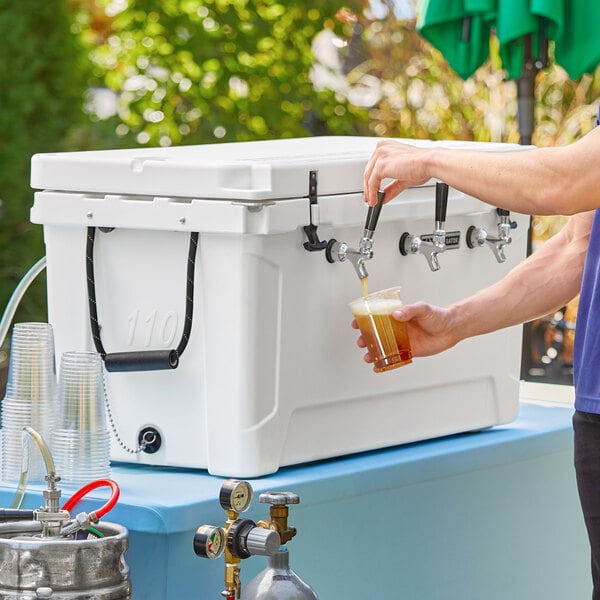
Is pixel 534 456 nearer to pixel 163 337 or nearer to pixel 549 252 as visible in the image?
pixel 549 252

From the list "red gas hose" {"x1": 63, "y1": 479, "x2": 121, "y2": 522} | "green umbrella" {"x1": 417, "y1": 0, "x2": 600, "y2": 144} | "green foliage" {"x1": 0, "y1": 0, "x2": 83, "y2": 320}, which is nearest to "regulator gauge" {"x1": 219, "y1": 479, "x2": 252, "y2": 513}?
"red gas hose" {"x1": 63, "y1": 479, "x2": 121, "y2": 522}

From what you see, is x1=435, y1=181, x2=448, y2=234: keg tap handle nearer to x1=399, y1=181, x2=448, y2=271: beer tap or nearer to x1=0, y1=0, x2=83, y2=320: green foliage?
x1=399, y1=181, x2=448, y2=271: beer tap

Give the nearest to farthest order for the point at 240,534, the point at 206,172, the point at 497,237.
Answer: the point at 240,534, the point at 206,172, the point at 497,237

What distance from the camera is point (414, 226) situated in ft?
7.09

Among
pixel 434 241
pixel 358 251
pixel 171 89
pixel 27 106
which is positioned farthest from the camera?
pixel 171 89

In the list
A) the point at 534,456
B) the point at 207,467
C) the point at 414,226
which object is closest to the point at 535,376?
the point at 534,456

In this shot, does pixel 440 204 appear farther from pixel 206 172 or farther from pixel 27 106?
pixel 27 106

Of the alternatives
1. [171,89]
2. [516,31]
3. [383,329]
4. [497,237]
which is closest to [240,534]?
[383,329]

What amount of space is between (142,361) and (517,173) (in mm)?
619

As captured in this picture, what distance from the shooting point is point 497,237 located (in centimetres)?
229

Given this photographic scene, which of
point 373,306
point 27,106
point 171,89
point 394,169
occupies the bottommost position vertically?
point 373,306

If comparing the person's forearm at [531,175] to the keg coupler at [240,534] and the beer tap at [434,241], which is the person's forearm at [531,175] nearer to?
the beer tap at [434,241]

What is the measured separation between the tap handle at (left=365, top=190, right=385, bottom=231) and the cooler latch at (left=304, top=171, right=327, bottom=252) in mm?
79

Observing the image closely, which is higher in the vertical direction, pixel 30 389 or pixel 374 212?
pixel 374 212
